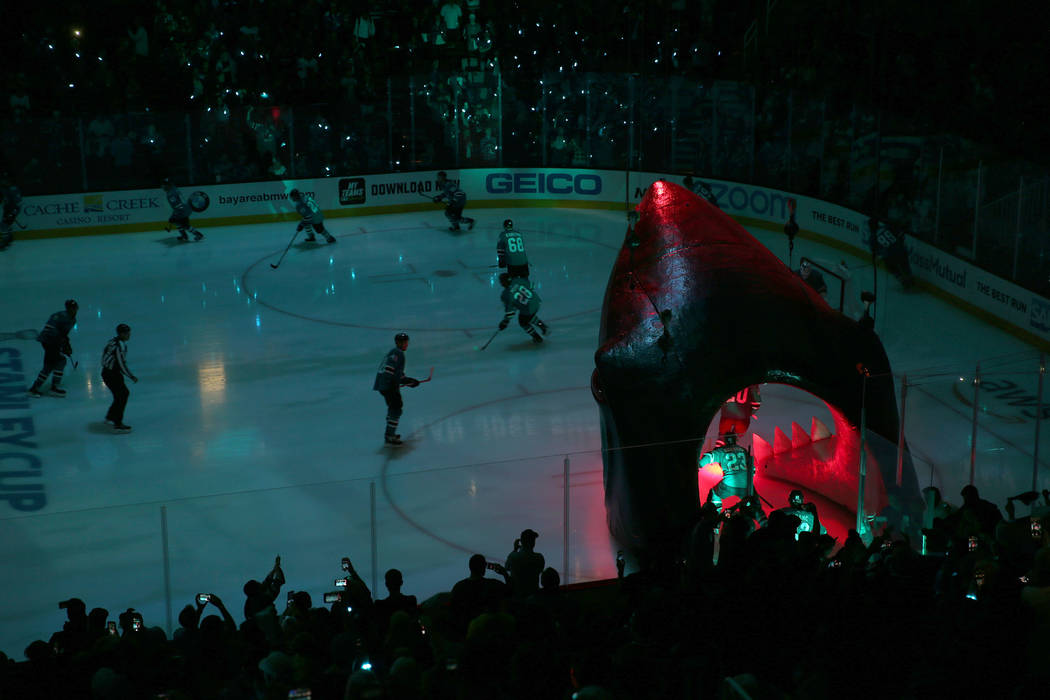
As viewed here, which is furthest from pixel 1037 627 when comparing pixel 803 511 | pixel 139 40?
pixel 139 40

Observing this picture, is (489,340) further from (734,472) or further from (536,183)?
(536,183)

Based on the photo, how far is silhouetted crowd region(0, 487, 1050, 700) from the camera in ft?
18.0

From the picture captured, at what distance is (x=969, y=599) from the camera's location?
20.0 ft

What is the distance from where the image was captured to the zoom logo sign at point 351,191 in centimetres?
2498

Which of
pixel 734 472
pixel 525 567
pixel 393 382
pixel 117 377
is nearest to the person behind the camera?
pixel 525 567

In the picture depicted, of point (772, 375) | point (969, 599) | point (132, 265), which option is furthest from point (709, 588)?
point (132, 265)

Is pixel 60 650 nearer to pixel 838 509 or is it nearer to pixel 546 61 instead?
pixel 838 509

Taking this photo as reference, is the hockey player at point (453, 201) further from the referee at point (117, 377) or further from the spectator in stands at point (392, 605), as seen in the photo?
the spectator in stands at point (392, 605)

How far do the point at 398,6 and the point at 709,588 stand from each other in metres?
22.1

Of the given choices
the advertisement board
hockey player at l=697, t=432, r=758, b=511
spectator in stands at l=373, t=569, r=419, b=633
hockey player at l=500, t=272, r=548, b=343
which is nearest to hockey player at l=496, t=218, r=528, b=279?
hockey player at l=500, t=272, r=548, b=343

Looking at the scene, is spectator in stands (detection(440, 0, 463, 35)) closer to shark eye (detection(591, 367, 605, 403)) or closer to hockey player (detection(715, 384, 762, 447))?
hockey player (detection(715, 384, 762, 447))

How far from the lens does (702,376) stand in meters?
9.58

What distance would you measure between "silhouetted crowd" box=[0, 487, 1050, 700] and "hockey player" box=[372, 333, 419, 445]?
16.2 ft

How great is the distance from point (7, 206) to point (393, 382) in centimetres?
1253
